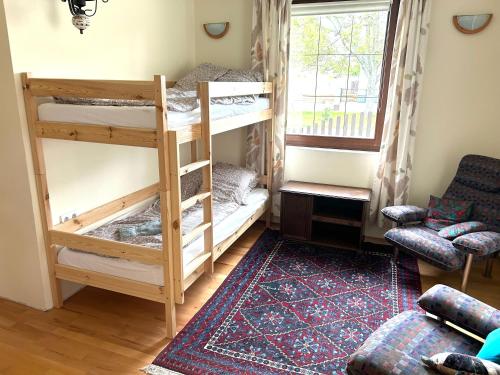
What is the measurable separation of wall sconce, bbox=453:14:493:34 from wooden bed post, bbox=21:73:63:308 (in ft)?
10.6

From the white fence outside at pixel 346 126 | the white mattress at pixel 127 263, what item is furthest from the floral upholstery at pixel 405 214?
the white mattress at pixel 127 263

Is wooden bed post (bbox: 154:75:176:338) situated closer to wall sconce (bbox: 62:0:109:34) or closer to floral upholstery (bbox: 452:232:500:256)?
wall sconce (bbox: 62:0:109:34)

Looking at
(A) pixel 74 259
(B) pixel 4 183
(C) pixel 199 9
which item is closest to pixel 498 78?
(C) pixel 199 9

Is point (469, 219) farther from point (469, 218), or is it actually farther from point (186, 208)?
point (186, 208)

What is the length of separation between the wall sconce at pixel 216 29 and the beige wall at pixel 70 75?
49 cm

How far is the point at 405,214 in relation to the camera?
3160 millimetres

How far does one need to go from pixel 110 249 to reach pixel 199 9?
2782 mm

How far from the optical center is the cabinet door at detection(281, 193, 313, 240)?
11.7ft

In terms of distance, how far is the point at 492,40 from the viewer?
305 centimetres

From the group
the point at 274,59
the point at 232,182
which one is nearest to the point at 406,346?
the point at 232,182

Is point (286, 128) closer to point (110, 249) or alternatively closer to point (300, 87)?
point (300, 87)

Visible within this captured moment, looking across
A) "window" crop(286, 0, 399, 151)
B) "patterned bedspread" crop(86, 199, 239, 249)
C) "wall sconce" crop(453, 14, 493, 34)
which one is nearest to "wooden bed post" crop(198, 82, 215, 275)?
"patterned bedspread" crop(86, 199, 239, 249)

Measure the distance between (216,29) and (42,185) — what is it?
2.40 metres

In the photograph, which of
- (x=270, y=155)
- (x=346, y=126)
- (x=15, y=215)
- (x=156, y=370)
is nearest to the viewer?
(x=156, y=370)
